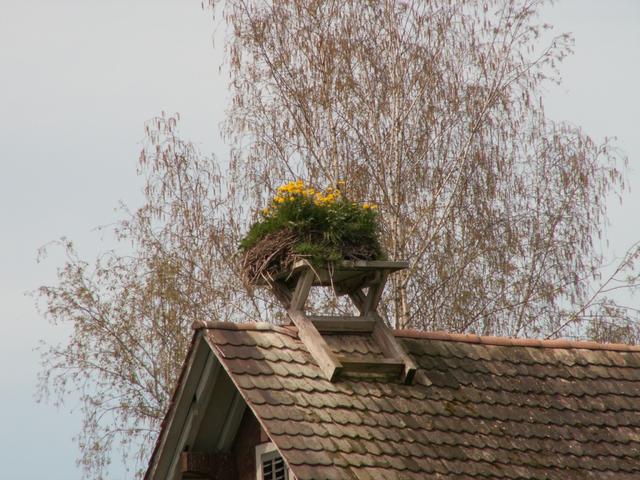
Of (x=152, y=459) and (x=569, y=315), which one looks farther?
(x=569, y=315)

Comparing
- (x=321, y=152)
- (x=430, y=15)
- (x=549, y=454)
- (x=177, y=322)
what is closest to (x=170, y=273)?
(x=177, y=322)

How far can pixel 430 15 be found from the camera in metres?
21.5

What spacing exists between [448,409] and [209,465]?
7.88ft

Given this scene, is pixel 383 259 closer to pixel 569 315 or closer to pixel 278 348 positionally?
pixel 278 348

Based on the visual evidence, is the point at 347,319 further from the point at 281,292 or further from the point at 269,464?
the point at 269,464

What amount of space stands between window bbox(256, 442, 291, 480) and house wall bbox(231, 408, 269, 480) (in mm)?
77

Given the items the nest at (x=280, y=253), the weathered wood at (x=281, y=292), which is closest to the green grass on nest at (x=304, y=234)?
the nest at (x=280, y=253)

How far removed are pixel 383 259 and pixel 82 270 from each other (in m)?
11.1

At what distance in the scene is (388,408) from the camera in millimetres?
10773

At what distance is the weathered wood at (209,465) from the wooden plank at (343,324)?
5.15 feet

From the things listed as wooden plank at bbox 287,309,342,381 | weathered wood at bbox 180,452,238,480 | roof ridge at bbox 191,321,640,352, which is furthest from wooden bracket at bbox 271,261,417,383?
weathered wood at bbox 180,452,238,480

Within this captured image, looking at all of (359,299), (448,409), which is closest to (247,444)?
(359,299)

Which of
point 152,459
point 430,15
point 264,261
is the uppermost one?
point 430,15

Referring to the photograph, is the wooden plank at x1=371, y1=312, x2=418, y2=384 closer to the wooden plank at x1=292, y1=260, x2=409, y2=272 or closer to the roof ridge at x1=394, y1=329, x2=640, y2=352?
the roof ridge at x1=394, y1=329, x2=640, y2=352
